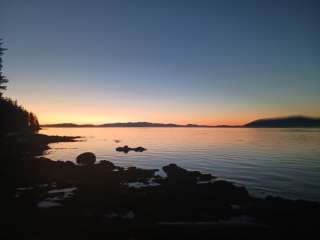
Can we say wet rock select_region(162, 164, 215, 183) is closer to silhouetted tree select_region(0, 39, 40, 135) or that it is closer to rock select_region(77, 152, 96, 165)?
rock select_region(77, 152, 96, 165)

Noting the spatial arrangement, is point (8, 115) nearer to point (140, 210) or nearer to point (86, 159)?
point (86, 159)

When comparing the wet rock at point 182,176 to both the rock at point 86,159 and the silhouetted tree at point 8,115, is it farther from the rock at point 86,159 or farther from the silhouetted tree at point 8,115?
the silhouetted tree at point 8,115

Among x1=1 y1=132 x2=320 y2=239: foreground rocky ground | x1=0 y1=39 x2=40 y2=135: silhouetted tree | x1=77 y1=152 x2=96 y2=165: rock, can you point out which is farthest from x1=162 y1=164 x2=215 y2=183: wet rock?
x1=0 y1=39 x2=40 y2=135: silhouetted tree

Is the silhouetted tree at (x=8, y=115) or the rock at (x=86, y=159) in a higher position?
the silhouetted tree at (x=8, y=115)

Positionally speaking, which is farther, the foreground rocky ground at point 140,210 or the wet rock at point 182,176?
the wet rock at point 182,176

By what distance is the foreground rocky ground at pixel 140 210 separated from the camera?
1541 centimetres

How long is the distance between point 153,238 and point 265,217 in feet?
36.0

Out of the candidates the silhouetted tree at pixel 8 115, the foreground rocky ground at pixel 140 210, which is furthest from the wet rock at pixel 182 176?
the silhouetted tree at pixel 8 115

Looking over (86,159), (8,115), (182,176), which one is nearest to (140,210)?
(182,176)

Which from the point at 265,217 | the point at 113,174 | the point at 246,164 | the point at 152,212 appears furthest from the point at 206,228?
the point at 246,164

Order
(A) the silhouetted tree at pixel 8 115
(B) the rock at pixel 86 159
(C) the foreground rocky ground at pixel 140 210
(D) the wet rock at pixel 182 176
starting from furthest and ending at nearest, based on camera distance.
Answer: (A) the silhouetted tree at pixel 8 115 < (B) the rock at pixel 86 159 < (D) the wet rock at pixel 182 176 < (C) the foreground rocky ground at pixel 140 210

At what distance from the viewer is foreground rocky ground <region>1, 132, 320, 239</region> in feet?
50.5

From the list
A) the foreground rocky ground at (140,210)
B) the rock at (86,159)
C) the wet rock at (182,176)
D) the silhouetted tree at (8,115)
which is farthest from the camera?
the silhouetted tree at (8,115)

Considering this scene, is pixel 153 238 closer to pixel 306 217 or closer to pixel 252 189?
pixel 306 217
